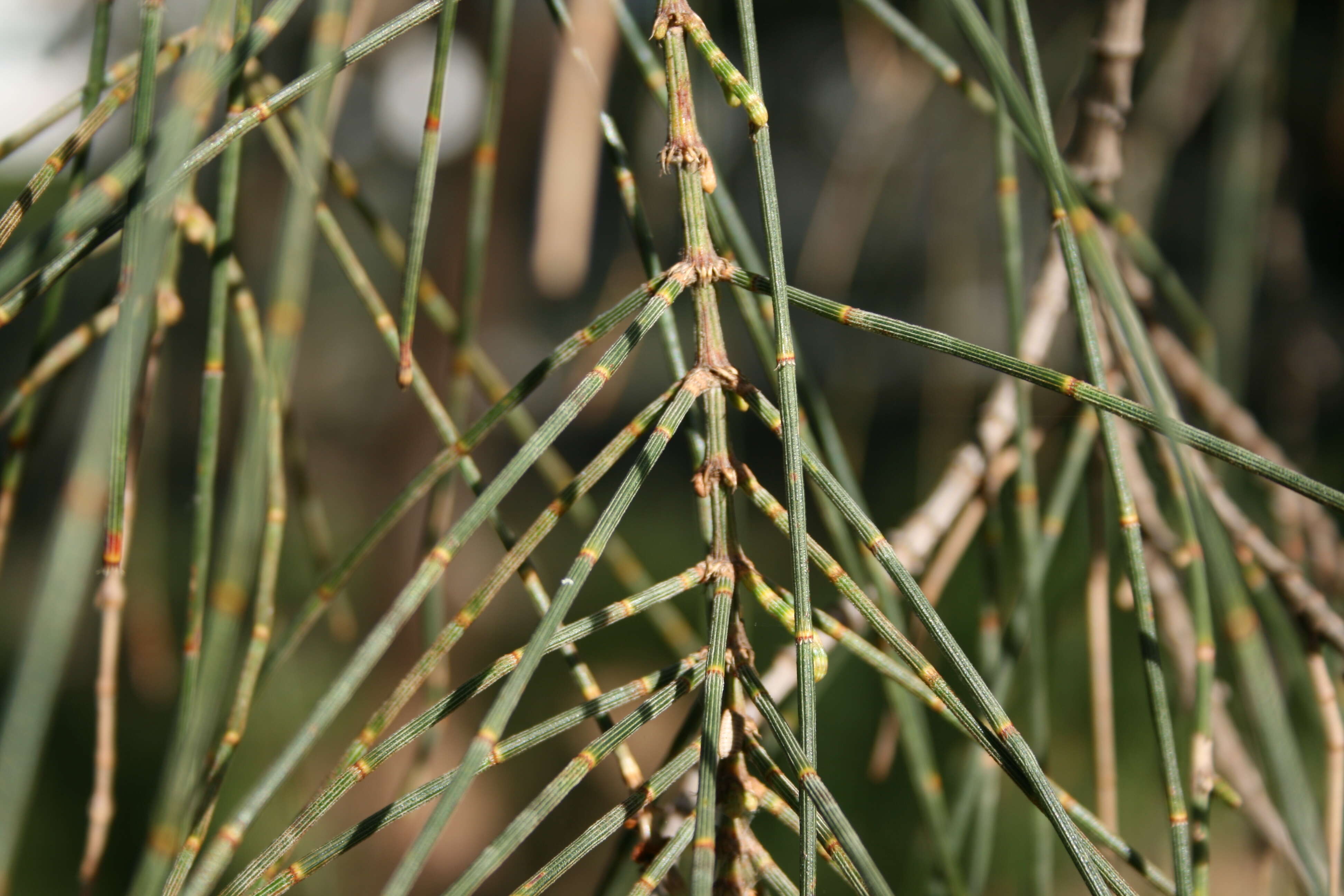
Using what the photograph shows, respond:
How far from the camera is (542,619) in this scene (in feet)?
0.59

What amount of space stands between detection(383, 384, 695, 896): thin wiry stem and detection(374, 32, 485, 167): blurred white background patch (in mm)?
676

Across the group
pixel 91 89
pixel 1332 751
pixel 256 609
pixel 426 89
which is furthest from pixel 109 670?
pixel 426 89

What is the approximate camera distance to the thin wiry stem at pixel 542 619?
14 cm

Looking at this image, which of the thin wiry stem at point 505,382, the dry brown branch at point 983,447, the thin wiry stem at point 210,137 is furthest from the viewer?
the dry brown branch at point 983,447

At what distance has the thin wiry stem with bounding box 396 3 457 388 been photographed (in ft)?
0.71

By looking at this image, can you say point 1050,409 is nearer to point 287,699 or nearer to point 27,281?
point 27,281

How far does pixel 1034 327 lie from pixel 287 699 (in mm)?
617

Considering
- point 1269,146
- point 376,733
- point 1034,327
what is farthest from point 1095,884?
point 1269,146

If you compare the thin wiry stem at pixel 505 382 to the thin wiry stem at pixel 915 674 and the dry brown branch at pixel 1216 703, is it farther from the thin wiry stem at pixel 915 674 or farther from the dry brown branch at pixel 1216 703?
the dry brown branch at pixel 1216 703

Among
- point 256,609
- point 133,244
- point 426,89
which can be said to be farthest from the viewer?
point 426,89

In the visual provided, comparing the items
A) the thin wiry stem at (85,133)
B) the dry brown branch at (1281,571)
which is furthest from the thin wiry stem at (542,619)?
the dry brown branch at (1281,571)

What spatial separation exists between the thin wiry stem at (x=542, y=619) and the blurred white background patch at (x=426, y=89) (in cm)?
68

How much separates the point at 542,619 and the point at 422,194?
10 cm

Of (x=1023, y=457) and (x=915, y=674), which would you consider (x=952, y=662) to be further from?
(x=1023, y=457)
